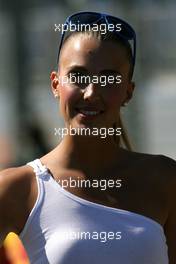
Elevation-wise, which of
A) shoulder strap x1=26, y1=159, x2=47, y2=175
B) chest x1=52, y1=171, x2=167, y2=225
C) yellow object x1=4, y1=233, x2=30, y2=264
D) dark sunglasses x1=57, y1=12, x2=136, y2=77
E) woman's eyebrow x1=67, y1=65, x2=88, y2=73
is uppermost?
dark sunglasses x1=57, y1=12, x2=136, y2=77

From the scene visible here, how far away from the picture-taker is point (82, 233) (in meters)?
1.00

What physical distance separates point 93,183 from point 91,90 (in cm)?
13

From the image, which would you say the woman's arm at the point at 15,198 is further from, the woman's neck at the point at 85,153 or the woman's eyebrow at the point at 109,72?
the woman's eyebrow at the point at 109,72

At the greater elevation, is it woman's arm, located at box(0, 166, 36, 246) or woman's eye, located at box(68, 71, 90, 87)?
woman's eye, located at box(68, 71, 90, 87)

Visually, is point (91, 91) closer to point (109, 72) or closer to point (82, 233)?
point (109, 72)

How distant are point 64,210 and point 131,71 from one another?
22cm

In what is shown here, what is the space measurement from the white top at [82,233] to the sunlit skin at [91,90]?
0.24 feet

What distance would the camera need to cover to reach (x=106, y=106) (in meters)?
1.05

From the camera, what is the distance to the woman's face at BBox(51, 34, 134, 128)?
104cm

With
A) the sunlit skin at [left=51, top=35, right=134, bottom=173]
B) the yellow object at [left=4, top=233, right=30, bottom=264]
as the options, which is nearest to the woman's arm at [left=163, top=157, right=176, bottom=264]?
the sunlit skin at [left=51, top=35, right=134, bottom=173]

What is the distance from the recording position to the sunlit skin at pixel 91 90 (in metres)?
1.04

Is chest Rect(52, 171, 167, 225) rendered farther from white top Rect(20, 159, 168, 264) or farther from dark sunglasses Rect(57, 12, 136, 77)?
dark sunglasses Rect(57, 12, 136, 77)

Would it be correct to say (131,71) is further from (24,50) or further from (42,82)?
(42,82)

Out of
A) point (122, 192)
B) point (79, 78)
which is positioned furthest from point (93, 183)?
point (79, 78)
